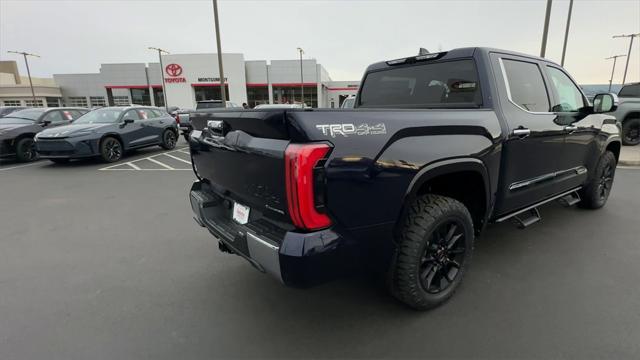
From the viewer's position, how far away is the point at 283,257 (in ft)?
5.85

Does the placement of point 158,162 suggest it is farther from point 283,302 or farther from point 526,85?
point 526,85

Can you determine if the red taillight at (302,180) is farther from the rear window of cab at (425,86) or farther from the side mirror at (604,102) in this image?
the side mirror at (604,102)

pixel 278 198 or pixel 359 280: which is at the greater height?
pixel 278 198

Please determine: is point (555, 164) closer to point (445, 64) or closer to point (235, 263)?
point (445, 64)

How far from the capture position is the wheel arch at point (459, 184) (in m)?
2.17

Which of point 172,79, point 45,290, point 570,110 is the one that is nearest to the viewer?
point 45,290

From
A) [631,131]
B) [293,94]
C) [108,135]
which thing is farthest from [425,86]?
[293,94]

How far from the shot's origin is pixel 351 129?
1.86 meters

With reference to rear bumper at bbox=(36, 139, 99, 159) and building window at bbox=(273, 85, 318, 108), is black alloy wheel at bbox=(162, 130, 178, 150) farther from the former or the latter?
building window at bbox=(273, 85, 318, 108)

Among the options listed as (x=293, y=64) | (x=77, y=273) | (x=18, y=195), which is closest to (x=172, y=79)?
(x=293, y=64)

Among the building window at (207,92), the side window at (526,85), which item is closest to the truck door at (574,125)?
the side window at (526,85)

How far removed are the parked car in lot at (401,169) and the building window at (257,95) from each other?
148 ft

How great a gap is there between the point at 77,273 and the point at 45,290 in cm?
31

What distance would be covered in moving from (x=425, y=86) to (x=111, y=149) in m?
9.17
